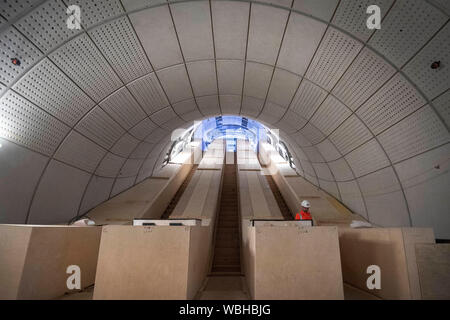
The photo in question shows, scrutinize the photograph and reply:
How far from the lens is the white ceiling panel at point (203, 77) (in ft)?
20.0

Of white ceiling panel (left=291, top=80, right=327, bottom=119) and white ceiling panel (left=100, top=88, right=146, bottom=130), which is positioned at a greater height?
white ceiling panel (left=291, top=80, right=327, bottom=119)

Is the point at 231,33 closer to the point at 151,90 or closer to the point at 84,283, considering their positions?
the point at 151,90

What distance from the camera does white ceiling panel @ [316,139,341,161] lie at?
7244 mm

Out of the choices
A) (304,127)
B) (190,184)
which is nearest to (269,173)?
(190,184)

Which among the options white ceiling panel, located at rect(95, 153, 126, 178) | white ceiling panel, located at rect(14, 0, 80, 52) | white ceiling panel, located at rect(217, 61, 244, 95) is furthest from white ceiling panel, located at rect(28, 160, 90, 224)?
white ceiling panel, located at rect(217, 61, 244, 95)

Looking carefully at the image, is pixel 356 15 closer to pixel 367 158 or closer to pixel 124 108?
pixel 367 158

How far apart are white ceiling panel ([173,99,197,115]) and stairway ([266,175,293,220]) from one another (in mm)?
6113

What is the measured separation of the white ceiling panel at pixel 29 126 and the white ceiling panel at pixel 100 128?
1.55ft

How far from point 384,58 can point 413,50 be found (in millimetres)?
464

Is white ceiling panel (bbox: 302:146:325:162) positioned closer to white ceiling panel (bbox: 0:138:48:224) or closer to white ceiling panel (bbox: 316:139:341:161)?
white ceiling panel (bbox: 316:139:341:161)

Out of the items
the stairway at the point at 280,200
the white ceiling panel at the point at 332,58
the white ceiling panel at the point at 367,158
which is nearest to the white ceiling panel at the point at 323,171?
the white ceiling panel at the point at 367,158

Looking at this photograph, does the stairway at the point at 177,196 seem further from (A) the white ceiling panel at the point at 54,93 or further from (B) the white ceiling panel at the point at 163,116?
(A) the white ceiling panel at the point at 54,93

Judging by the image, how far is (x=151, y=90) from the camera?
6473 millimetres
